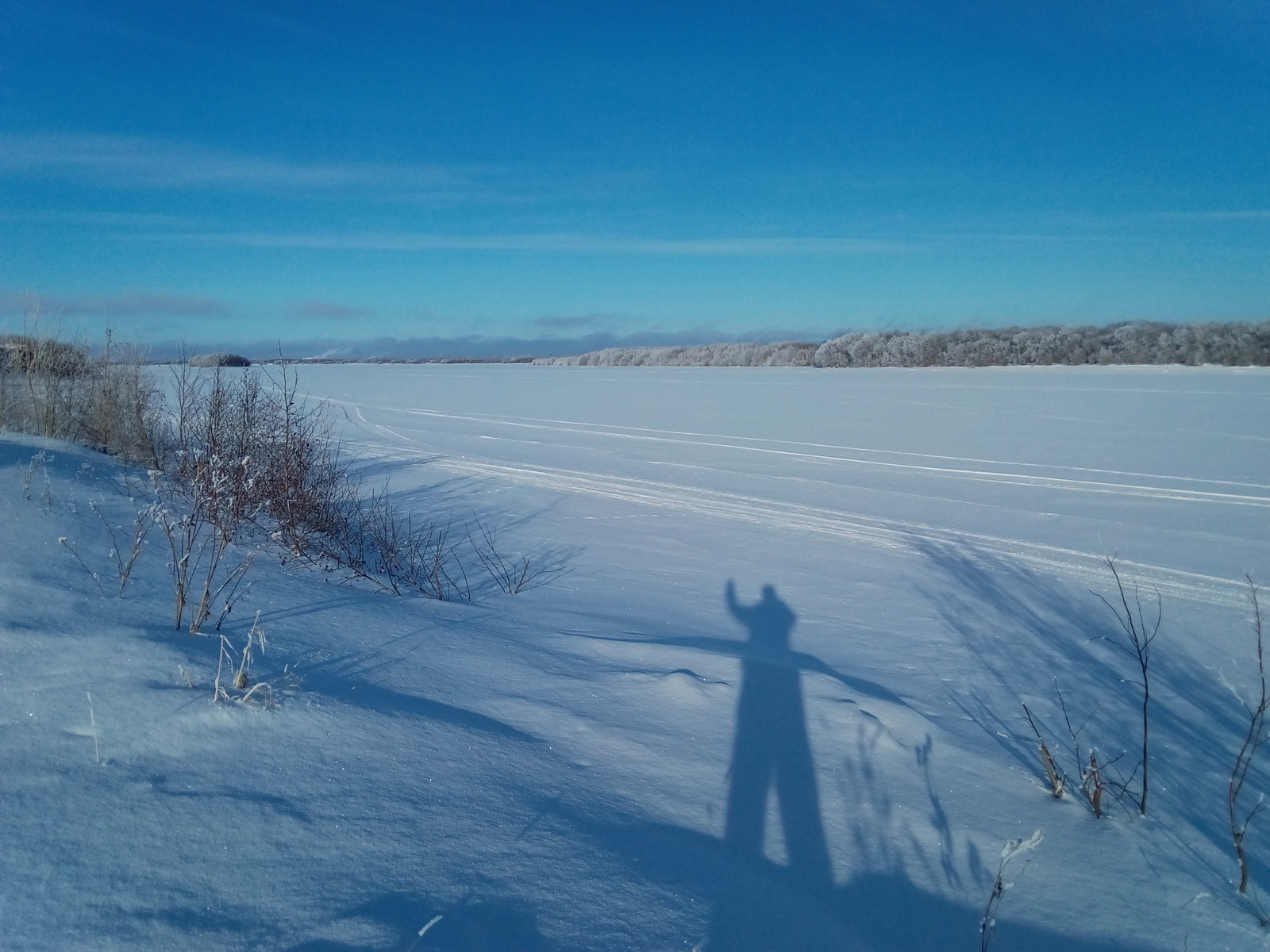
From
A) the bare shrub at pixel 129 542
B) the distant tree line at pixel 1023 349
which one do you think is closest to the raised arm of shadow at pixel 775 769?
the bare shrub at pixel 129 542

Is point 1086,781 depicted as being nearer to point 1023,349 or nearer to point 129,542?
point 129,542

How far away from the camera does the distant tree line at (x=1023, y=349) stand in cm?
3897

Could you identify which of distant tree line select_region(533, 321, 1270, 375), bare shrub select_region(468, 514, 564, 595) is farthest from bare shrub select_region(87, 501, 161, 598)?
distant tree line select_region(533, 321, 1270, 375)

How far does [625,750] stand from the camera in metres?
3.37

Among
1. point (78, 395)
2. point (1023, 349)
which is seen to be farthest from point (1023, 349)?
point (78, 395)

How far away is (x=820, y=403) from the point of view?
2409 cm

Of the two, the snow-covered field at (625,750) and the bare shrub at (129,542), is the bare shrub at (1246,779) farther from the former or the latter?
the bare shrub at (129,542)

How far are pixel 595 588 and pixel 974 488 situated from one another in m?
6.83

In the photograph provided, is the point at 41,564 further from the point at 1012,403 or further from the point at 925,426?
the point at 1012,403

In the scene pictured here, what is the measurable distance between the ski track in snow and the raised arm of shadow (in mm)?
3832

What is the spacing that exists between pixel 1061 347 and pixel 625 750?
164ft

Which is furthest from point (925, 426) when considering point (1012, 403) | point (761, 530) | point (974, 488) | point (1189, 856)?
point (1189, 856)

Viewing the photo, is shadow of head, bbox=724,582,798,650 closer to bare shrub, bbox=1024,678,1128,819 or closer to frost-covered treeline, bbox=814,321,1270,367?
bare shrub, bbox=1024,678,1128,819

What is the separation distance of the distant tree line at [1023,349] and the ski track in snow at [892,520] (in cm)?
3226
